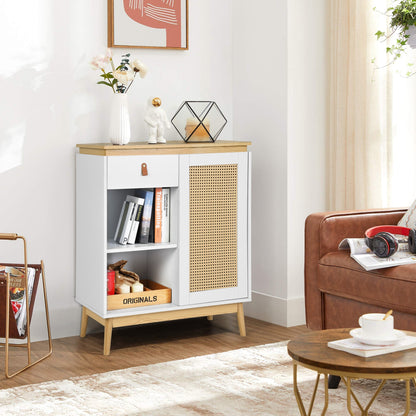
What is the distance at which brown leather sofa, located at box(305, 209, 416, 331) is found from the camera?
270 cm

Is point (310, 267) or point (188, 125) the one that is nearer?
point (310, 267)

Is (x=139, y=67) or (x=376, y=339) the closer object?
(x=376, y=339)

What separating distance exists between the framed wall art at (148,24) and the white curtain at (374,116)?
85 centimetres

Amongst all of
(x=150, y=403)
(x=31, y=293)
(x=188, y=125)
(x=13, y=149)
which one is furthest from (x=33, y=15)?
(x=150, y=403)

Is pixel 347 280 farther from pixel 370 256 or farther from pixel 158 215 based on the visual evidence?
pixel 158 215

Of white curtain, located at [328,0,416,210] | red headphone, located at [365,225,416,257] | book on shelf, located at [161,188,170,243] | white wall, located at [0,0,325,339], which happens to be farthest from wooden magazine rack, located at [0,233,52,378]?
white curtain, located at [328,0,416,210]

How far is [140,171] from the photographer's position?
3.38 m

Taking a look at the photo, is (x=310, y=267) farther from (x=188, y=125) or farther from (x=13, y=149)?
(x=13, y=149)

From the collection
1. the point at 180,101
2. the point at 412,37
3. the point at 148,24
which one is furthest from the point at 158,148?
the point at 412,37

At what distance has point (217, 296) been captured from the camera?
12.0ft

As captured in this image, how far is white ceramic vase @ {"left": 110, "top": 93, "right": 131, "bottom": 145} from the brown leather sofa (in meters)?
0.98

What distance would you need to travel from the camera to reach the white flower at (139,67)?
3.50 m

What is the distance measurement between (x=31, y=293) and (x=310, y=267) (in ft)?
4.03

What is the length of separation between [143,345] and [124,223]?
0.60 meters
